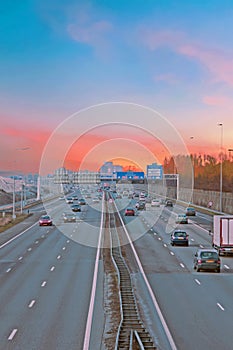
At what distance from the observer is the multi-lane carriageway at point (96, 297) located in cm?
1994

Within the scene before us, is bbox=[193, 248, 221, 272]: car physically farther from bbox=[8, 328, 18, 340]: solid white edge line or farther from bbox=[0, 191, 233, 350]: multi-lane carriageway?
bbox=[8, 328, 18, 340]: solid white edge line

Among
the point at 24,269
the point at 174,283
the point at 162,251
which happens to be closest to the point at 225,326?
the point at 174,283

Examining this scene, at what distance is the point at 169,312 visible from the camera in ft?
78.9

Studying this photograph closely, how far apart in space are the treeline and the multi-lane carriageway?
6776cm

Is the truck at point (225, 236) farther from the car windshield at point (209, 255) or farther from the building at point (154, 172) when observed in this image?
the building at point (154, 172)

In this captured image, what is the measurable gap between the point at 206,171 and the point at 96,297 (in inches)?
5356

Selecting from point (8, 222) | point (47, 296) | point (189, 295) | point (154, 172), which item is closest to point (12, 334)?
point (47, 296)

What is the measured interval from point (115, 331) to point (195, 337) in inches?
118

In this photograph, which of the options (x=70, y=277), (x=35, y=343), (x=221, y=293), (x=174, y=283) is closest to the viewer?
(x=35, y=343)

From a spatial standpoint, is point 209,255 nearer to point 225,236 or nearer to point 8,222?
point 225,236

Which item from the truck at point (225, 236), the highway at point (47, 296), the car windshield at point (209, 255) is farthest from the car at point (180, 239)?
the car windshield at point (209, 255)

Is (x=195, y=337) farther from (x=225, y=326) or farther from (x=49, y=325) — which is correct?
(x=49, y=325)

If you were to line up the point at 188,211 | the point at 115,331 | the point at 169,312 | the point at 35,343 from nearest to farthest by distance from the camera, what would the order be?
the point at 35,343 → the point at 115,331 → the point at 169,312 → the point at 188,211

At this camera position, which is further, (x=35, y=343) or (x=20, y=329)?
(x=20, y=329)
